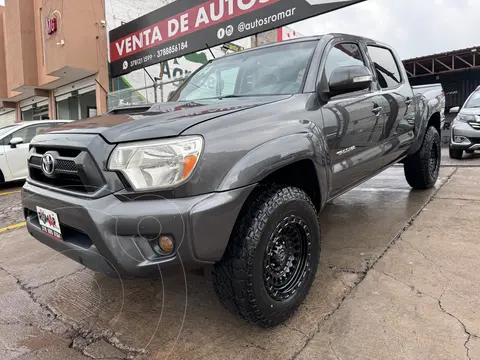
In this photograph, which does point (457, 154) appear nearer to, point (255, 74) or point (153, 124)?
point (255, 74)

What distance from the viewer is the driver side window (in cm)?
278

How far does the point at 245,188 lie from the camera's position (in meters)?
1.79

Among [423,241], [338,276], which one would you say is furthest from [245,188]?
[423,241]

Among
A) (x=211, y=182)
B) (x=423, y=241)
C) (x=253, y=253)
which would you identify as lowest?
(x=423, y=241)

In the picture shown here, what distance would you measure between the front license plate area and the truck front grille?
15 centimetres

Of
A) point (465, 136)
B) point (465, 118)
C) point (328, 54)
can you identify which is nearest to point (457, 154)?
point (465, 136)

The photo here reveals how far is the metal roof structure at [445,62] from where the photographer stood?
13.9m

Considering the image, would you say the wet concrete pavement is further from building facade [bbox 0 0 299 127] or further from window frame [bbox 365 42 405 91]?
building facade [bbox 0 0 299 127]

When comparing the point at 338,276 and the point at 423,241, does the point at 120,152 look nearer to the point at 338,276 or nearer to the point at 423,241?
the point at 338,276

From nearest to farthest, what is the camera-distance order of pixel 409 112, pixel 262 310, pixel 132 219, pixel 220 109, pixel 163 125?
pixel 132 219
pixel 163 125
pixel 262 310
pixel 220 109
pixel 409 112

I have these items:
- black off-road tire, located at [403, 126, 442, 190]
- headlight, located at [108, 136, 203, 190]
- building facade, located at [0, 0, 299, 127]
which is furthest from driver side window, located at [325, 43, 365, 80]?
building facade, located at [0, 0, 299, 127]

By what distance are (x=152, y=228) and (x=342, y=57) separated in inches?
88.6

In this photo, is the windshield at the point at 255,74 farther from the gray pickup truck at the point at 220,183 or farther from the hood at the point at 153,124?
the hood at the point at 153,124

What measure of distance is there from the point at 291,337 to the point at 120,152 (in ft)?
4.44
